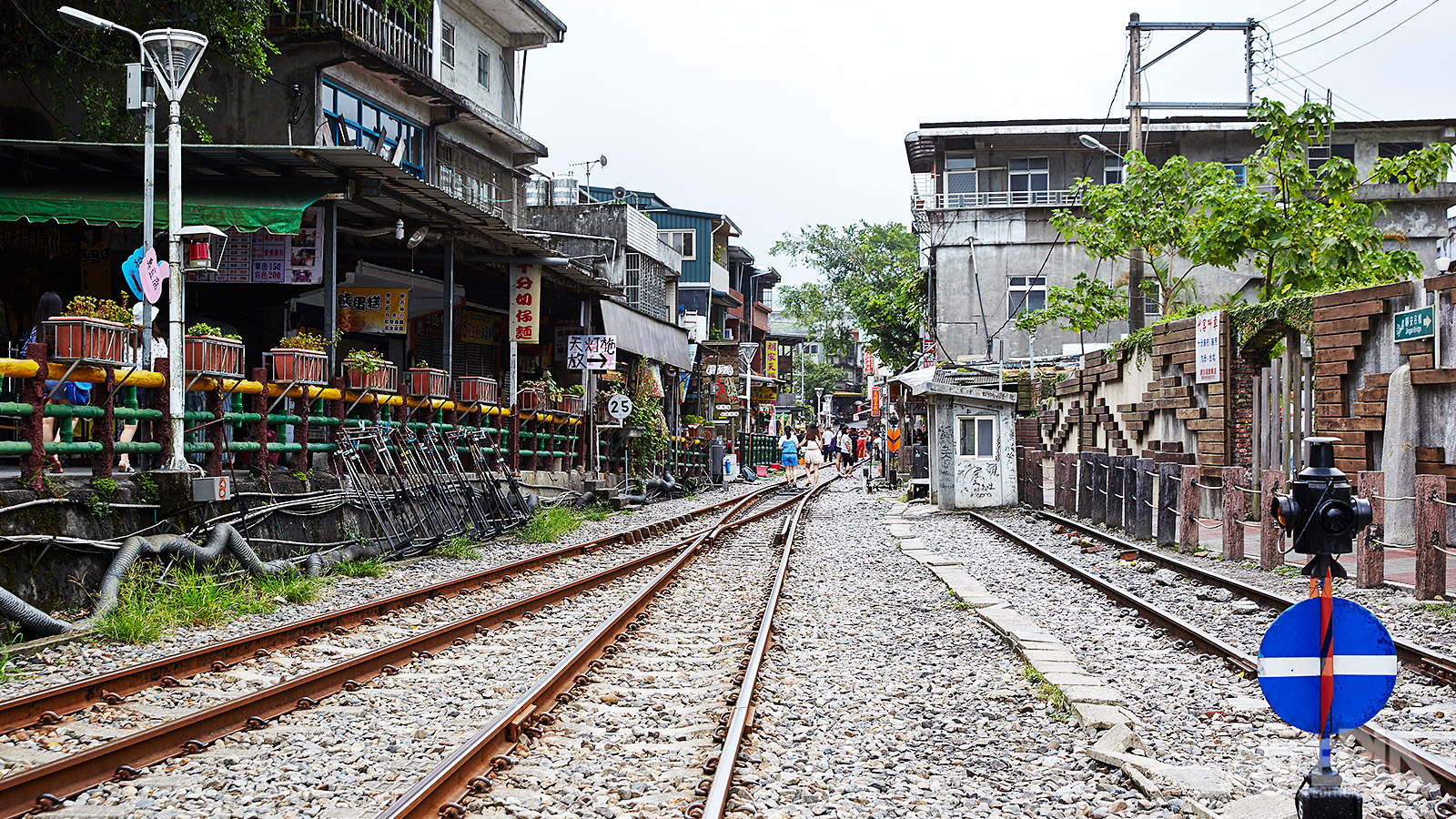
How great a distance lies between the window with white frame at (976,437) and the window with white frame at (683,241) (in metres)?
31.3

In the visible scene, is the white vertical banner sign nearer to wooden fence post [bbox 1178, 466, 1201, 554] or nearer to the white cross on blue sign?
wooden fence post [bbox 1178, 466, 1201, 554]

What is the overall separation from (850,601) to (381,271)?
46.5 feet

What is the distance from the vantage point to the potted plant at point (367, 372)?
48.9ft

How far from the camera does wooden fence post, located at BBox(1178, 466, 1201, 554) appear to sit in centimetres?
1395

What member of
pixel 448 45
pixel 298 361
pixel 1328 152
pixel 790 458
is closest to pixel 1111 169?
pixel 1328 152

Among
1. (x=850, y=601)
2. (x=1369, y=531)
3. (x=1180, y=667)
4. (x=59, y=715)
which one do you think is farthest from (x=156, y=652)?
(x=1369, y=531)

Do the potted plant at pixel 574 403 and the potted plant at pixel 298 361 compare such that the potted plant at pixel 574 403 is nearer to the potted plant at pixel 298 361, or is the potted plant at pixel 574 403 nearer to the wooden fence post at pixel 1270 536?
the potted plant at pixel 298 361

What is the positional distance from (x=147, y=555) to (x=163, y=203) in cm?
707

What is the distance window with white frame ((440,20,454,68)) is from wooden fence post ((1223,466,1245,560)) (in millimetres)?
19193

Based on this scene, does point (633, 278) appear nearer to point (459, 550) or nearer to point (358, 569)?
point (459, 550)

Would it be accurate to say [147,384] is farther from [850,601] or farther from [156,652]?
[850,601]

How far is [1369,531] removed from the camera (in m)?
10.5

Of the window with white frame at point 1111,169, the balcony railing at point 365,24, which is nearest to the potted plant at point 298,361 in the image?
the balcony railing at point 365,24

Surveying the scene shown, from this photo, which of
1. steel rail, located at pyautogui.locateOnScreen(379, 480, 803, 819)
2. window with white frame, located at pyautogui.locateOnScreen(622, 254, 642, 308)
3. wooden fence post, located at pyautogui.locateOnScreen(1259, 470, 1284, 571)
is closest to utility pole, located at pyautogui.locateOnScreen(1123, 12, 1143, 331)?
wooden fence post, located at pyautogui.locateOnScreen(1259, 470, 1284, 571)
